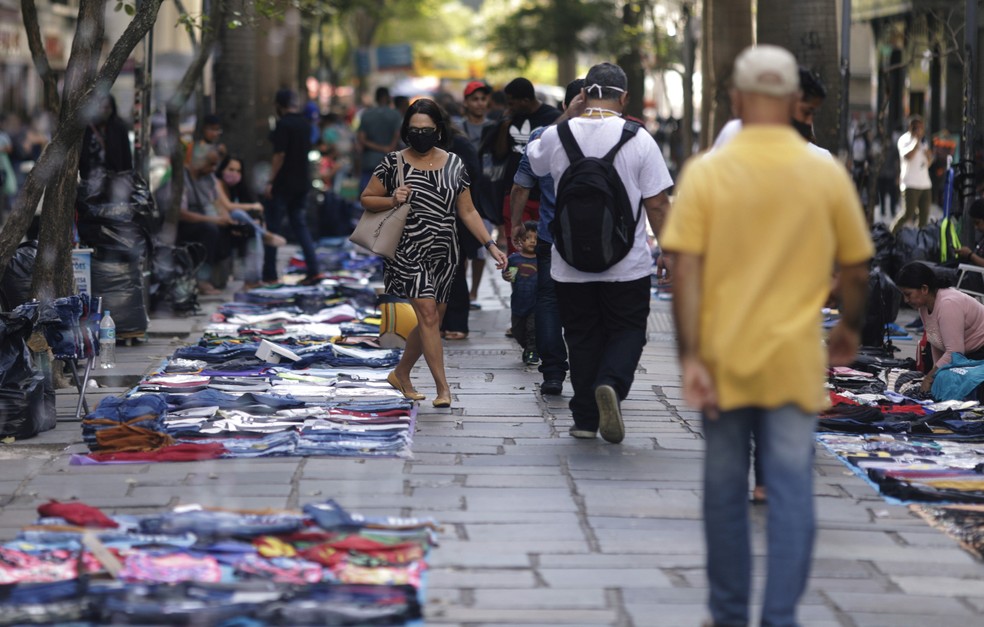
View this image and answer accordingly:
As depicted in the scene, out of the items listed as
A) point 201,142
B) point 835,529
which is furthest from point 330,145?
point 835,529

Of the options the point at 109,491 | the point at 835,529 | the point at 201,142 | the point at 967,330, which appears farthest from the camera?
the point at 201,142

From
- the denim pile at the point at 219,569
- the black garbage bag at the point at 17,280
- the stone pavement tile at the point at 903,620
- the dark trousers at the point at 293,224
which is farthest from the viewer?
the dark trousers at the point at 293,224

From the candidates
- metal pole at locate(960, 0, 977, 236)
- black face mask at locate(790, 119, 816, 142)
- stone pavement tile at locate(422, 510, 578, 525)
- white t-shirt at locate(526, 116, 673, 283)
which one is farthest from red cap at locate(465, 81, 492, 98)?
stone pavement tile at locate(422, 510, 578, 525)

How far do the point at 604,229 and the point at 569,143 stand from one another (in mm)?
517

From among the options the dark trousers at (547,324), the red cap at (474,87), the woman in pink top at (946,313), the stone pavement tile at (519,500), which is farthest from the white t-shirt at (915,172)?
the stone pavement tile at (519,500)

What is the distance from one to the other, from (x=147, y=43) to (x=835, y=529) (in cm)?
903

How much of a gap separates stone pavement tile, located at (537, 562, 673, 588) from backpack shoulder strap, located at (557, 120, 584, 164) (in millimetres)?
2562

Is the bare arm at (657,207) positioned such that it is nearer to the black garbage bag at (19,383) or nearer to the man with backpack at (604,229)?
the man with backpack at (604,229)

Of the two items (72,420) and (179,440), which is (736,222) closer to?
(179,440)

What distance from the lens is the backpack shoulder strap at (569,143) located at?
7648mm

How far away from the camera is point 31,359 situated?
8.59 metres

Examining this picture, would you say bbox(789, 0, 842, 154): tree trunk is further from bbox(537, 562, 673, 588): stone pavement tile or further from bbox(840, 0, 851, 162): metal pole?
bbox(537, 562, 673, 588): stone pavement tile

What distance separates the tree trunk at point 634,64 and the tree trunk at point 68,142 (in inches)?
784

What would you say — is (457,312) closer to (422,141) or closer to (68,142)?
(422,141)
